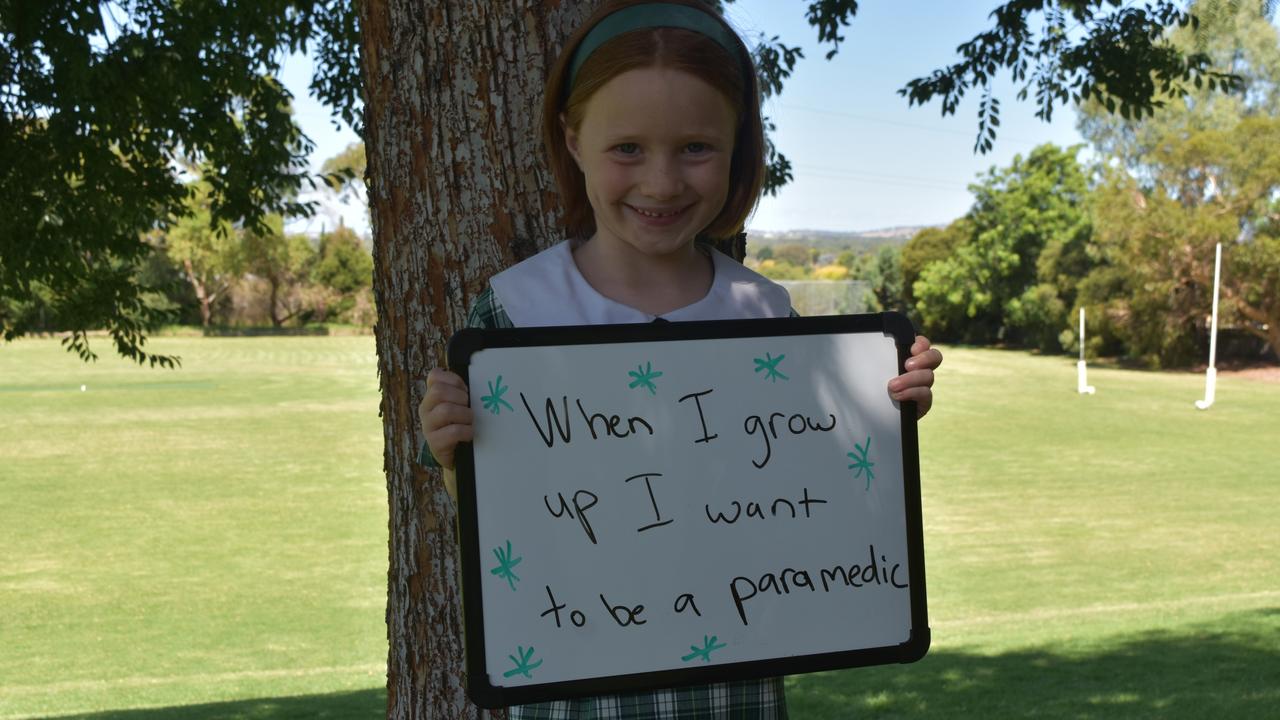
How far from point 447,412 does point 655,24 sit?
0.73 metres

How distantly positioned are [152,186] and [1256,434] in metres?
25.0

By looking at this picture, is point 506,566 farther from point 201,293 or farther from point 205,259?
point 201,293

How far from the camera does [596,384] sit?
199 cm

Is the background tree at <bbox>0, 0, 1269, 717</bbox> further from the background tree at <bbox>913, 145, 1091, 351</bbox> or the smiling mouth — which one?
the background tree at <bbox>913, 145, 1091, 351</bbox>

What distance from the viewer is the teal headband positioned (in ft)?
6.60

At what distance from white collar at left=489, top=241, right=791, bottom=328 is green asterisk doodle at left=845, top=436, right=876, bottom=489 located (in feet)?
0.91

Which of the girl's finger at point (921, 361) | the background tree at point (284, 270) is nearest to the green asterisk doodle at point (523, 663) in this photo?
the girl's finger at point (921, 361)

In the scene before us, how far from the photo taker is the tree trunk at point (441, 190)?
2590mm

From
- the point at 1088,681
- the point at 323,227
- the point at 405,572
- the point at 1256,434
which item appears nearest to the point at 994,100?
the point at 1088,681

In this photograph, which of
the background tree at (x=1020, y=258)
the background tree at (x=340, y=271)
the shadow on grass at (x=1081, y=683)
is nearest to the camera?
the shadow on grass at (x=1081, y=683)

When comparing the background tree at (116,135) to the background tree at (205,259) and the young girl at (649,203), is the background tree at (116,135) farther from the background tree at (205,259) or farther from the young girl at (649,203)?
the background tree at (205,259)

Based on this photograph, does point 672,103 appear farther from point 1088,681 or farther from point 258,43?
point 258,43

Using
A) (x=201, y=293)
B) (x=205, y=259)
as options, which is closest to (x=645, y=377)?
(x=205, y=259)

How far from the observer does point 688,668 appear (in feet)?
6.62
